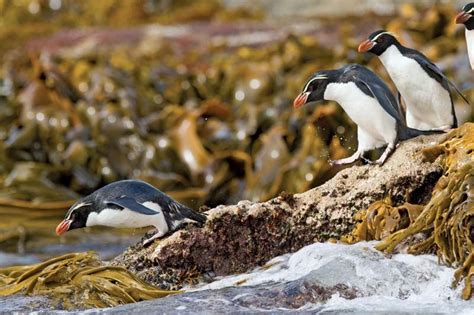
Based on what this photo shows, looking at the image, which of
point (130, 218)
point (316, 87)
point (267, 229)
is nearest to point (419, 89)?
point (316, 87)

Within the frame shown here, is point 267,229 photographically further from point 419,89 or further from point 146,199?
point 419,89

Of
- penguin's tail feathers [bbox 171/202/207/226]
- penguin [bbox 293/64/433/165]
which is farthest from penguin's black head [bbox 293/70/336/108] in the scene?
penguin's tail feathers [bbox 171/202/207/226]

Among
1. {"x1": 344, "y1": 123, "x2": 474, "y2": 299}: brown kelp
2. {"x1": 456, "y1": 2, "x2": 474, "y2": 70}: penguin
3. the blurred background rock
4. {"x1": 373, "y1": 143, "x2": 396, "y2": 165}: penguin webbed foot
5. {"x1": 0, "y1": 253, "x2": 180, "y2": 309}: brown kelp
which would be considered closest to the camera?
{"x1": 344, "y1": 123, "x2": 474, "y2": 299}: brown kelp

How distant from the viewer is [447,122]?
223 inches

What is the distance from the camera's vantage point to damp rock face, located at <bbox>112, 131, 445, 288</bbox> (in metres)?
5.19

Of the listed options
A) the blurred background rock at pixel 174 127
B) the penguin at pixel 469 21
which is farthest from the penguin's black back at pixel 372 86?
the blurred background rock at pixel 174 127

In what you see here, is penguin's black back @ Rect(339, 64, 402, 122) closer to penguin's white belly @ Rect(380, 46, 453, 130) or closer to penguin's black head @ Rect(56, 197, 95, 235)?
penguin's white belly @ Rect(380, 46, 453, 130)

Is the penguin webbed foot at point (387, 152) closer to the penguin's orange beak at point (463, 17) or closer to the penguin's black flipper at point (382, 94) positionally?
the penguin's black flipper at point (382, 94)

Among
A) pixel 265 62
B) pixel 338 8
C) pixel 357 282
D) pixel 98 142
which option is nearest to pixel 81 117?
pixel 98 142

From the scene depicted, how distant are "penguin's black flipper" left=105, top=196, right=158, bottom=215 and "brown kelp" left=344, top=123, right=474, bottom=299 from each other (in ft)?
3.06

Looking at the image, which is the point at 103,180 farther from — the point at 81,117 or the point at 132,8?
the point at 132,8

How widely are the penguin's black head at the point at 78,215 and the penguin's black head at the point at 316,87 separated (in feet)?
3.62

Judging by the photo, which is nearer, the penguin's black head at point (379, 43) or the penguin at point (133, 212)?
the penguin at point (133, 212)

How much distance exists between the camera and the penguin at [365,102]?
5.28 metres
